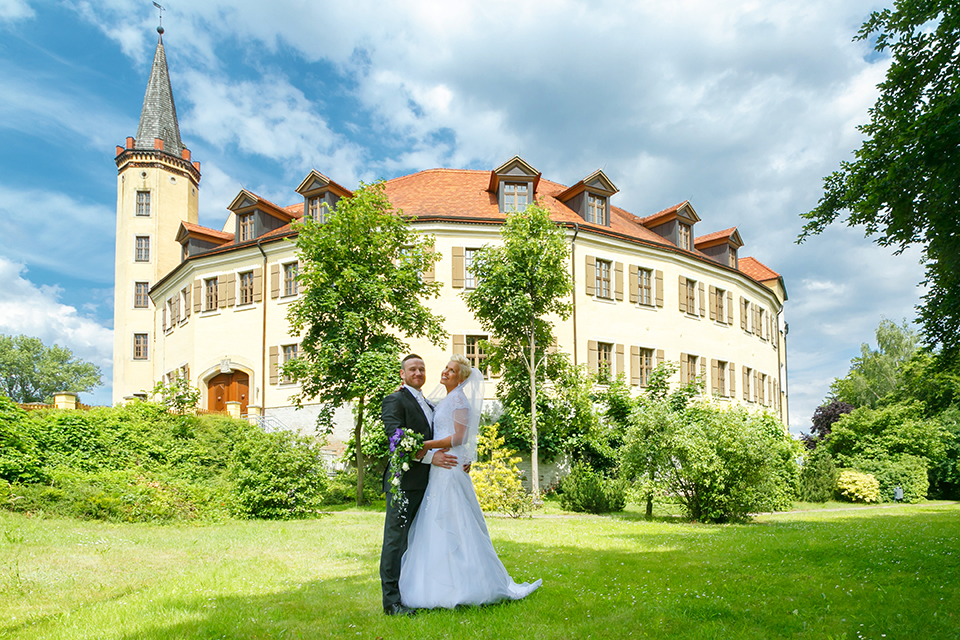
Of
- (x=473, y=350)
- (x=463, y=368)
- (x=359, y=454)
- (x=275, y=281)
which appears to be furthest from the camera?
(x=275, y=281)

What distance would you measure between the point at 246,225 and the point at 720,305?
23.1 m

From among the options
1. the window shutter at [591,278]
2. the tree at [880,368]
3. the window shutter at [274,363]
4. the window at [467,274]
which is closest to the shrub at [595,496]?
the window at [467,274]

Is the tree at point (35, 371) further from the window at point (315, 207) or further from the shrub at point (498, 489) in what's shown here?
the shrub at point (498, 489)

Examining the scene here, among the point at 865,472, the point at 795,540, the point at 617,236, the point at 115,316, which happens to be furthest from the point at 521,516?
the point at 115,316

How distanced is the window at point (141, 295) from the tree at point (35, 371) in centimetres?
3285

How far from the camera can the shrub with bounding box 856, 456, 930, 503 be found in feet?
86.0

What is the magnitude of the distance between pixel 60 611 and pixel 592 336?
79.5 feet

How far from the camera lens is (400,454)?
233 inches

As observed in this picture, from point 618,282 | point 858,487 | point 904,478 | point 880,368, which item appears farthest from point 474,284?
point 880,368

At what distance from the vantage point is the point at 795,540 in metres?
10.7

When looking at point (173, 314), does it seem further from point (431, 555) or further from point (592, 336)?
point (431, 555)

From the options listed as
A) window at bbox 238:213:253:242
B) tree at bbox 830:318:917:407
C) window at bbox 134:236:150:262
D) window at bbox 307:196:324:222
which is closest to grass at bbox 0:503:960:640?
window at bbox 307:196:324:222

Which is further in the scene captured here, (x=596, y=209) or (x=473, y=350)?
(x=596, y=209)

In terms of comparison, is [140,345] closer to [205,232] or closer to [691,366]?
[205,232]
